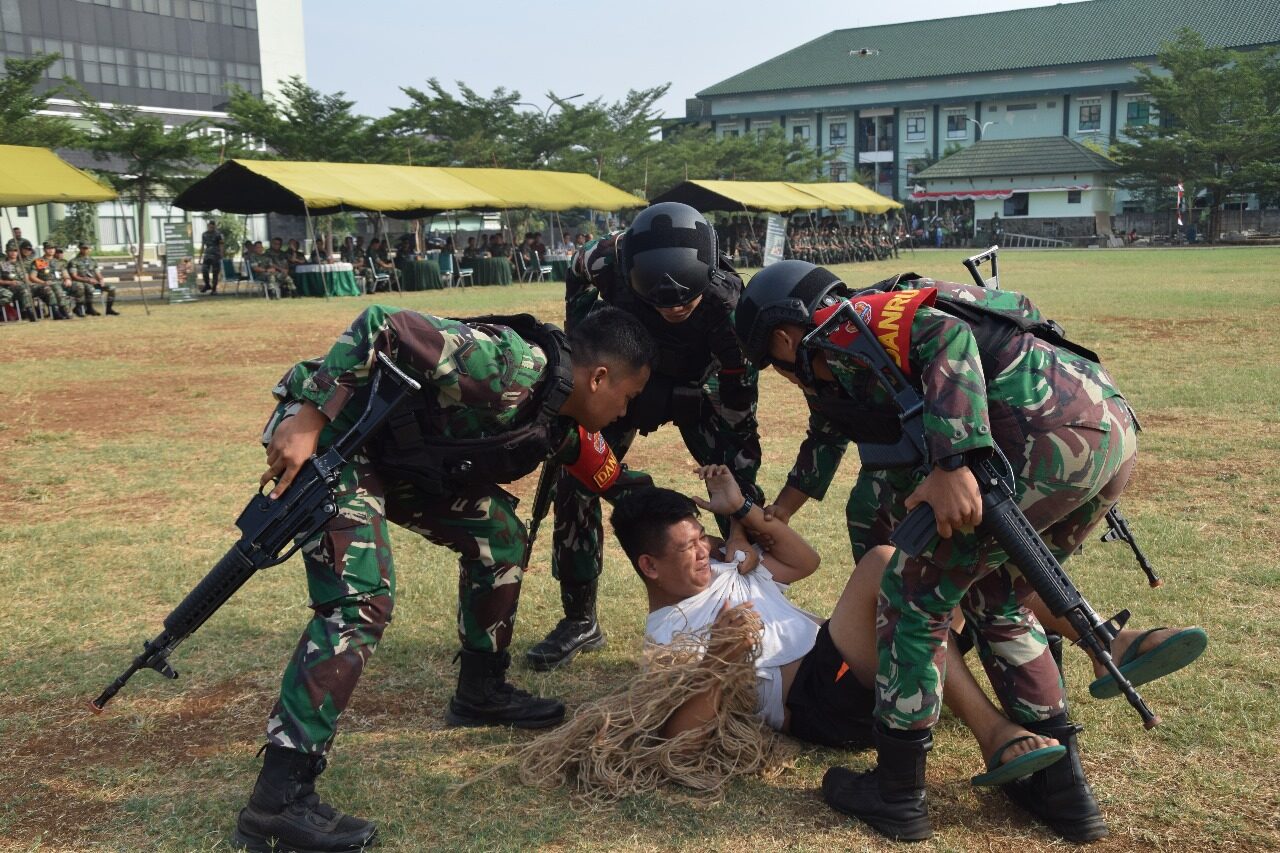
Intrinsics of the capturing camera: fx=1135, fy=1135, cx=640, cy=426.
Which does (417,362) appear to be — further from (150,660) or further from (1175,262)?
(1175,262)

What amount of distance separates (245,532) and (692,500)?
1.76m

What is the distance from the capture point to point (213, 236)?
3447 cm

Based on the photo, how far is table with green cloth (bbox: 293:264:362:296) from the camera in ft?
101

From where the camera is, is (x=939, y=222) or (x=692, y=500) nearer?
(x=692, y=500)

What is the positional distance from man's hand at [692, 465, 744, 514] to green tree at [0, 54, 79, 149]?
3565 cm

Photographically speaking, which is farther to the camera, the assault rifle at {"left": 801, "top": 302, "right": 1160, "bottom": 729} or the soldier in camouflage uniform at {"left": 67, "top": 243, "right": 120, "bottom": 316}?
the soldier in camouflage uniform at {"left": 67, "top": 243, "right": 120, "bottom": 316}

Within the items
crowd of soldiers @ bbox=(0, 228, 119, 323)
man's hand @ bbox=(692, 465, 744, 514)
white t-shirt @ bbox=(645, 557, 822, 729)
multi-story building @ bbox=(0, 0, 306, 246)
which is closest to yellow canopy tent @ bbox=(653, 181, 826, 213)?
crowd of soldiers @ bbox=(0, 228, 119, 323)

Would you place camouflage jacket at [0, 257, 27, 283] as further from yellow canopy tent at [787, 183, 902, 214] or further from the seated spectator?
yellow canopy tent at [787, 183, 902, 214]

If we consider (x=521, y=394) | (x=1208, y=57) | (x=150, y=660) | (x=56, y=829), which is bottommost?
(x=56, y=829)

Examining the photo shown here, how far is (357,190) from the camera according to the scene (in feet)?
99.4

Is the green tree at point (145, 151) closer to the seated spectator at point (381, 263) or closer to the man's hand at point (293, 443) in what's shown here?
the seated spectator at point (381, 263)

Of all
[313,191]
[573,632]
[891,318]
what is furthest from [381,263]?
[891,318]

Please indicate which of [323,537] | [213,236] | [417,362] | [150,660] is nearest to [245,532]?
[323,537]

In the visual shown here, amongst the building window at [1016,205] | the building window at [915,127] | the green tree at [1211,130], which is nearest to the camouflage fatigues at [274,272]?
Answer: the green tree at [1211,130]
